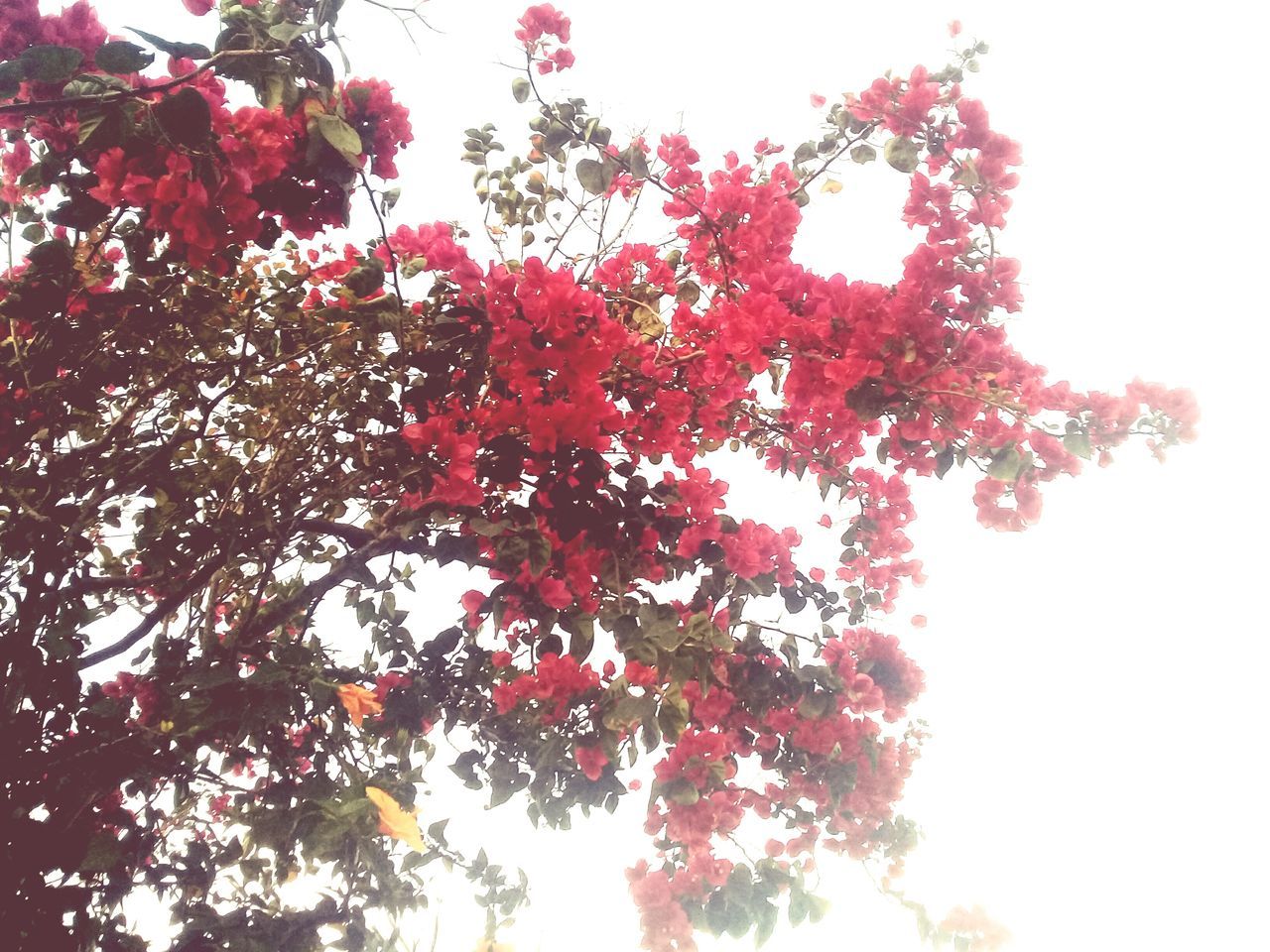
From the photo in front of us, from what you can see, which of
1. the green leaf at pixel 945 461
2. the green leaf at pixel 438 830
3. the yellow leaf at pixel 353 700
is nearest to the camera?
the yellow leaf at pixel 353 700

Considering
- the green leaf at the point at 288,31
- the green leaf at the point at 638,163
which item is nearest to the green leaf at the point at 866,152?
the green leaf at the point at 638,163

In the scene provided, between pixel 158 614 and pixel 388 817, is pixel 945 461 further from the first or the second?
pixel 158 614

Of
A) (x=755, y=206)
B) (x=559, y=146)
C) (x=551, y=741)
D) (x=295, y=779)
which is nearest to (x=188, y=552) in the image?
(x=295, y=779)

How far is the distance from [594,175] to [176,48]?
1214 millimetres

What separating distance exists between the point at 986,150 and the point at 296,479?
1841mm

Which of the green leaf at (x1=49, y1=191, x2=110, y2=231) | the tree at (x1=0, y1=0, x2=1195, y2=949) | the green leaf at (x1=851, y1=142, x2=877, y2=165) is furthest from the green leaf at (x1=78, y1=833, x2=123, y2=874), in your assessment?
the green leaf at (x1=851, y1=142, x2=877, y2=165)

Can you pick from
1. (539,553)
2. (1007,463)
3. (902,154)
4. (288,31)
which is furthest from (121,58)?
(1007,463)

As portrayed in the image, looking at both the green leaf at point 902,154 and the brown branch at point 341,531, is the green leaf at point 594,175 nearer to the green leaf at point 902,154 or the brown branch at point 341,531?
the green leaf at point 902,154

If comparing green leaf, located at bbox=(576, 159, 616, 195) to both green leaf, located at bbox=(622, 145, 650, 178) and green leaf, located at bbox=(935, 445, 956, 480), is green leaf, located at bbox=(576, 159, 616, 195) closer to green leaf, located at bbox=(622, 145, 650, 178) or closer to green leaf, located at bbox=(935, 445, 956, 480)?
green leaf, located at bbox=(622, 145, 650, 178)

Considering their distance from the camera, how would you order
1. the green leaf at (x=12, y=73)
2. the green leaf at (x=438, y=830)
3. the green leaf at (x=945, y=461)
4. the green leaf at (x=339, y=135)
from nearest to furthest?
the green leaf at (x=12, y=73) < the green leaf at (x=339, y=135) < the green leaf at (x=945, y=461) < the green leaf at (x=438, y=830)

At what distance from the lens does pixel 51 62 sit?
903mm

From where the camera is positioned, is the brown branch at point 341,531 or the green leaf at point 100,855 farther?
the brown branch at point 341,531

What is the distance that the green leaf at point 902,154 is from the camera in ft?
5.67

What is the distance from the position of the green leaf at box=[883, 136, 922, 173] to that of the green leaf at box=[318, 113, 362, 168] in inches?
48.9
